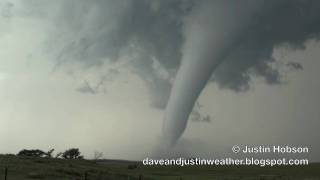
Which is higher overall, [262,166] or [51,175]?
[262,166]

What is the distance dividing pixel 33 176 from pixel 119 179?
41.9 feet

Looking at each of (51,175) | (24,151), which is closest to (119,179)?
(51,175)

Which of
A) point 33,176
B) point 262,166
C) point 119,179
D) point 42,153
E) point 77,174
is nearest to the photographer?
point 33,176

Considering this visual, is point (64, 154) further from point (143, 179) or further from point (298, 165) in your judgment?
point (143, 179)

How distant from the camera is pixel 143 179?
79.1 metres

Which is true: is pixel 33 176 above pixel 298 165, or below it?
below

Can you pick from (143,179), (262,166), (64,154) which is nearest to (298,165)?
(262,166)

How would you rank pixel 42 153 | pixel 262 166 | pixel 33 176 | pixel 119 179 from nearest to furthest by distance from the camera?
pixel 33 176 < pixel 119 179 < pixel 42 153 < pixel 262 166

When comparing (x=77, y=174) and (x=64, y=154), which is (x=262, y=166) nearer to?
(x=64, y=154)

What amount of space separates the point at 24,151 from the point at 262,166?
86.1 metres

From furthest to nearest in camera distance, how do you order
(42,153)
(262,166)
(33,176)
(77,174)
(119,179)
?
(262,166) < (42,153) < (77,174) < (119,179) < (33,176)

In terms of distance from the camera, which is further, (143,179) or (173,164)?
(173,164)

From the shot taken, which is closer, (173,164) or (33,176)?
(33,176)

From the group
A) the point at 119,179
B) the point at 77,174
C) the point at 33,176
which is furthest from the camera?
the point at 77,174
